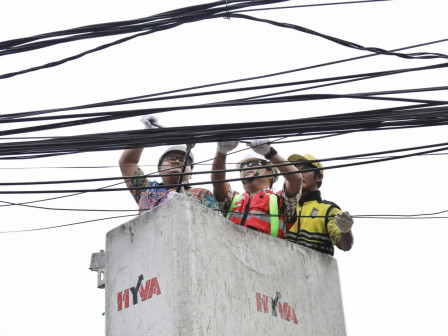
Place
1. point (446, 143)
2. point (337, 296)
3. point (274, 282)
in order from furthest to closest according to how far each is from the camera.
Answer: point (337, 296), point (274, 282), point (446, 143)

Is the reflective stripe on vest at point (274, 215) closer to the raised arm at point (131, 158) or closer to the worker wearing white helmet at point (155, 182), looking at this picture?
the worker wearing white helmet at point (155, 182)

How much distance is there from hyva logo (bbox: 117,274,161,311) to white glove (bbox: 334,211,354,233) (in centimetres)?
143

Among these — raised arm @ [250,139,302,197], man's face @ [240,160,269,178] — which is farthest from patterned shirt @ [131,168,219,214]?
raised arm @ [250,139,302,197]

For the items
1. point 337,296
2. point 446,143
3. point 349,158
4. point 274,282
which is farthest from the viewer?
point 337,296

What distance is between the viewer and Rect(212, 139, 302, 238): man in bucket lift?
514cm

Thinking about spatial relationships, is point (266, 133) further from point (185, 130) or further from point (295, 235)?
point (295, 235)

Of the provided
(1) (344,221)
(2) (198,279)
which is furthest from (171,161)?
(2) (198,279)

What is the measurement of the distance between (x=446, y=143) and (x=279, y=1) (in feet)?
4.14

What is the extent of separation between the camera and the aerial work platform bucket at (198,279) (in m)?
4.23

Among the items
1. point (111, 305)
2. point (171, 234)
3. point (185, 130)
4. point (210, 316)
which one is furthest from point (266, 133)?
point (111, 305)

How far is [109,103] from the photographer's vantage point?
450 centimetres

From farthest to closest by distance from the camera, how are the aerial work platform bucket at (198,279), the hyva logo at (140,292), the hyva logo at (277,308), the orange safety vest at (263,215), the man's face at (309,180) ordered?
the man's face at (309,180)
the orange safety vest at (263,215)
the hyva logo at (277,308)
the hyva logo at (140,292)
the aerial work platform bucket at (198,279)

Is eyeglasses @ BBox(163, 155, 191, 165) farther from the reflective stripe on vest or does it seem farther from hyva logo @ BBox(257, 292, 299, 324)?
hyva logo @ BBox(257, 292, 299, 324)

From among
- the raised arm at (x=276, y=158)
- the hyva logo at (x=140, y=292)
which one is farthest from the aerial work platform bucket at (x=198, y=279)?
the raised arm at (x=276, y=158)
